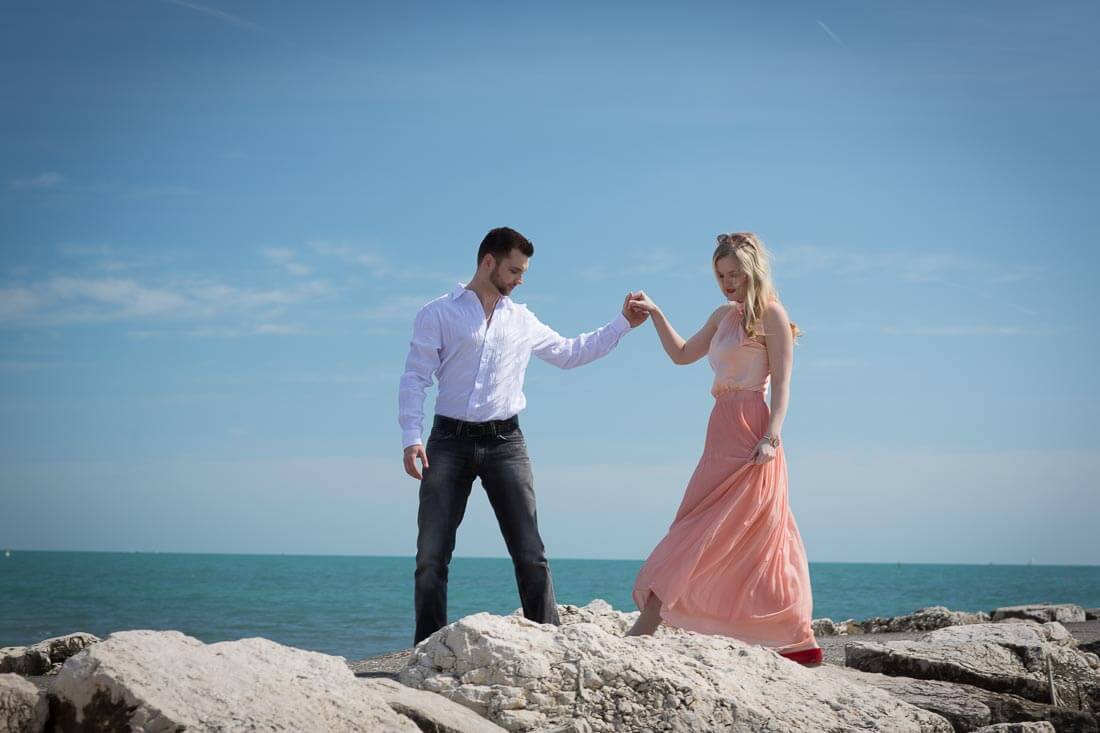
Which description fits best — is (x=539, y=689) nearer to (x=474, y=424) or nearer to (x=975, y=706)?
(x=474, y=424)

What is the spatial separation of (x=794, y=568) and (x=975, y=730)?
4.18 feet

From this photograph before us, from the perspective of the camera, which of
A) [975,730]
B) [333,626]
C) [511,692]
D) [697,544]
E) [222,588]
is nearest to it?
[511,692]

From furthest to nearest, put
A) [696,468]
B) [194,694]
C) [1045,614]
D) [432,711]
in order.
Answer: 1. [1045,614]
2. [696,468]
3. [432,711]
4. [194,694]

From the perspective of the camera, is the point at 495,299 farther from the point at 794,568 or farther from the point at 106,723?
the point at 106,723

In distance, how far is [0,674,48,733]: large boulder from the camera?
3.79 meters

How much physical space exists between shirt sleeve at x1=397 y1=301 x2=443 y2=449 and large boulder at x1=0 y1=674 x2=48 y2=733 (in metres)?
2.54

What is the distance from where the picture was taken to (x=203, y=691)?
3.80m

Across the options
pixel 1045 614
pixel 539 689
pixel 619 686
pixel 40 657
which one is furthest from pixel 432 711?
pixel 1045 614

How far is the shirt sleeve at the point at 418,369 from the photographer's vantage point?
6.11 metres

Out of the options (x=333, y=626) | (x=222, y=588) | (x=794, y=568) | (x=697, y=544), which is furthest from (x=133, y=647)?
(x=222, y=588)

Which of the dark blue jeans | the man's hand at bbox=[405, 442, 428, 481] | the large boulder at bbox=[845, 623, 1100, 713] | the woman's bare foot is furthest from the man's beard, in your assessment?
the large boulder at bbox=[845, 623, 1100, 713]

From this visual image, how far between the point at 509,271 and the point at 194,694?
3.26m

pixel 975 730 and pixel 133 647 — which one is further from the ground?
pixel 133 647

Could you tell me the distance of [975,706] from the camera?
209 inches
